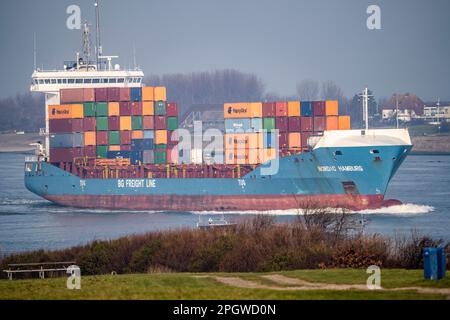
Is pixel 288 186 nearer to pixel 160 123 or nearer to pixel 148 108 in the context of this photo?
pixel 160 123

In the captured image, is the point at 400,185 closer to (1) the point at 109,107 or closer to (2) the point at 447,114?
(1) the point at 109,107

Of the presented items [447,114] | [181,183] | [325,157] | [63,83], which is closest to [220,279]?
[325,157]

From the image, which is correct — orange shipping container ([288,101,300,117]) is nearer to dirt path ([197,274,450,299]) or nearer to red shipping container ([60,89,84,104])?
red shipping container ([60,89,84,104])

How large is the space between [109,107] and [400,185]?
25210 mm

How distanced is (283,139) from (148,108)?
9435 millimetres

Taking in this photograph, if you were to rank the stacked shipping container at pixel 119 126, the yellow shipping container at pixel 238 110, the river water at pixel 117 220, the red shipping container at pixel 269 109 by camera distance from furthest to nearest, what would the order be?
the stacked shipping container at pixel 119 126, the yellow shipping container at pixel 238 110, the red shipping container at pixel 269 109, the river water at pixel 117 220

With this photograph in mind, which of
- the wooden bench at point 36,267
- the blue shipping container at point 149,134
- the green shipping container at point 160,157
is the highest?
the blue shipping container at point 149,134

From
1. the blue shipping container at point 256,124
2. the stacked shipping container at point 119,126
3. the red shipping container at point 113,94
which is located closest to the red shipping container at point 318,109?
the blue shipping container at point 256,124

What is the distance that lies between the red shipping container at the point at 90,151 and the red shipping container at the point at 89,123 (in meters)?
1.19

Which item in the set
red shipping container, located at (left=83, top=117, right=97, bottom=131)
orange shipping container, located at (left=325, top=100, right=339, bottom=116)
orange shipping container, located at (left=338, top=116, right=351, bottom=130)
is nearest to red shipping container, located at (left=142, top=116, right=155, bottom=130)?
red shipping container, located at (left=83, top=117, right=97, bottom=131)

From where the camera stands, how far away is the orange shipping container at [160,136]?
60281mm

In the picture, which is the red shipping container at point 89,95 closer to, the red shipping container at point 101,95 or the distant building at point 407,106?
the red shipping container at point 101,95

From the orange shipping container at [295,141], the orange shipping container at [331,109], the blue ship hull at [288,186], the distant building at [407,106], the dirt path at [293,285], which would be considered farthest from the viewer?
the distant building at [407,106]

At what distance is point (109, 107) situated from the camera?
6072 cm
